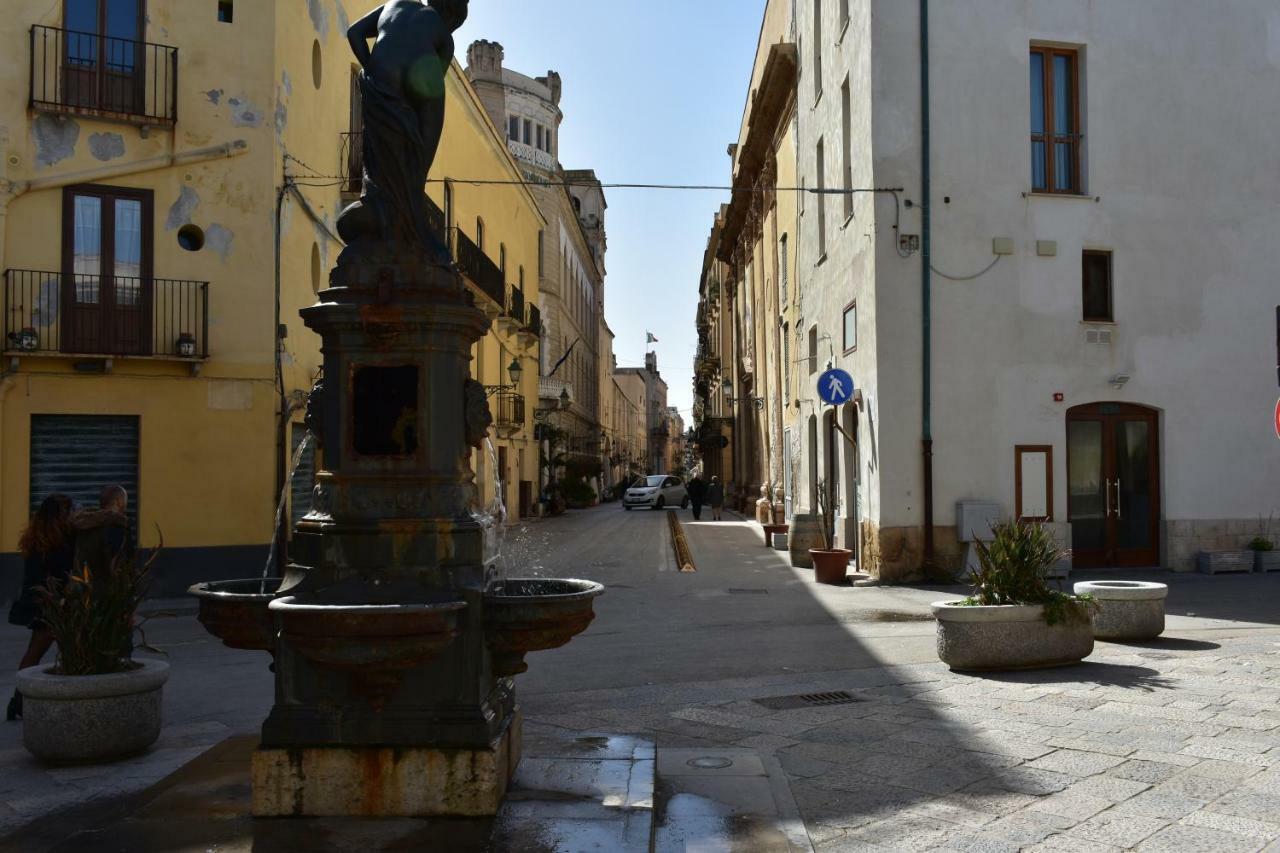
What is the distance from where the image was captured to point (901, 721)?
673 cm

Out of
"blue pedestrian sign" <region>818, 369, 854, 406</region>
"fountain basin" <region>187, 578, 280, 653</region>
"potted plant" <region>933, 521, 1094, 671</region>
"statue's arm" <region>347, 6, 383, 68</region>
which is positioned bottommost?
"potted plant" <region>933, 521, 1094, 671</region>

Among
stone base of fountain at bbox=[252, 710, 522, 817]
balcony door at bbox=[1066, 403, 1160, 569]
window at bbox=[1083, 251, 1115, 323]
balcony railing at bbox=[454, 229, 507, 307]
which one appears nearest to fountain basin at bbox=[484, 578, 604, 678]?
stone base of fountain at bbox=[252, 710, 522, 817]

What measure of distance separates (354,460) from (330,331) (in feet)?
1.94

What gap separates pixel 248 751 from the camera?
19.1ft

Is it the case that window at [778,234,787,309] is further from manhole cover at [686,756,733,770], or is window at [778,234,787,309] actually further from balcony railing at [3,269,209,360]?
manhole cover at [686,756,733,770]

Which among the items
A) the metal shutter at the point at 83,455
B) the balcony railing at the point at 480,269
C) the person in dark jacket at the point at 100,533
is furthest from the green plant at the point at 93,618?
the balcony railing at the point at 480,269

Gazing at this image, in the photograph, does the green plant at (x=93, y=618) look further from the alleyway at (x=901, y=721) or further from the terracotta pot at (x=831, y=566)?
the terracotta pot at (x=831, y=566)

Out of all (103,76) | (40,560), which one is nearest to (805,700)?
(40,560)

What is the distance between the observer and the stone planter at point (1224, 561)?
1538 centimetres

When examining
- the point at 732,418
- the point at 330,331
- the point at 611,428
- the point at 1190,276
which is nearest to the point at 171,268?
the point at 330,331

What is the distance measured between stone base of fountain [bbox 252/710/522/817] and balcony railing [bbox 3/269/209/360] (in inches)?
447

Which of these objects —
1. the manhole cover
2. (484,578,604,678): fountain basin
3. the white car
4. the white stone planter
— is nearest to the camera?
(484,578,604,678): fountain basin

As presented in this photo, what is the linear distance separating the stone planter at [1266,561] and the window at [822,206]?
8.43 metres

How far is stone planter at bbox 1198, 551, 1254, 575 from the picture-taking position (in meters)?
15.4
